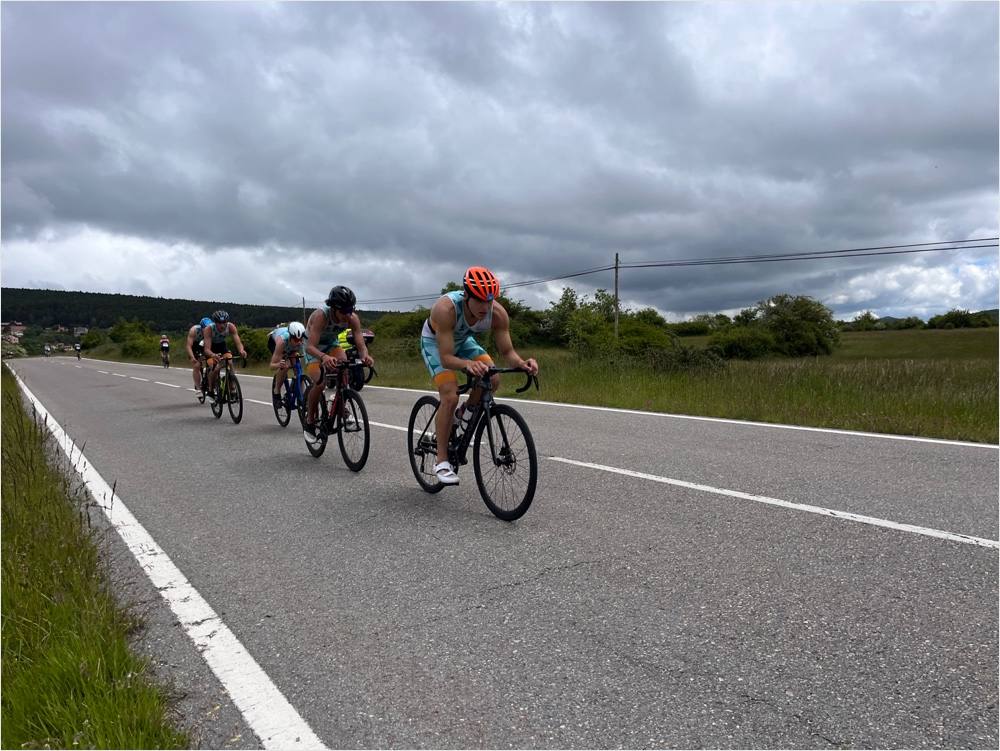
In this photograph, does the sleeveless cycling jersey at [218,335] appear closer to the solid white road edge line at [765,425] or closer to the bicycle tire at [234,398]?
the bicycle tire at [234,398]

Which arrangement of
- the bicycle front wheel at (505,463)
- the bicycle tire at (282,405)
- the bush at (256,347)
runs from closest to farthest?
the bicycle front wheel at (505,463) → the bicycle tire at (282,405) → the bush at (256,347)

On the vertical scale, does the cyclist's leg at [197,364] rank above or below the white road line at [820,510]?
above

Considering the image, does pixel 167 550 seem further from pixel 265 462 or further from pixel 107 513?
pixel 265 462

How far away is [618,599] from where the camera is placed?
328 centimetres

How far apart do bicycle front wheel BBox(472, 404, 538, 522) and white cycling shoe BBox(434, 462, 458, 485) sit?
251 mm

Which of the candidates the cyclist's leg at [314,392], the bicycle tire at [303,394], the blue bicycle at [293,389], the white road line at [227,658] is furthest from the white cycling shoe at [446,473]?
the blue bicycle at [293,389]

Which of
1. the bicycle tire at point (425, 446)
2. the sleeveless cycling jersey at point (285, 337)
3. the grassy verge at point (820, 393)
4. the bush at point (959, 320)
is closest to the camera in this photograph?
the bicycle tire at point (425, 446)

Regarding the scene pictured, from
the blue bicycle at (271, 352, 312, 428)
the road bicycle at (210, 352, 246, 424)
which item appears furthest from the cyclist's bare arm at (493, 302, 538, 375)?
the road bicycle at (210, 352, 246, 424)

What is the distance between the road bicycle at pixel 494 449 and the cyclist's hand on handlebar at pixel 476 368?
46mm

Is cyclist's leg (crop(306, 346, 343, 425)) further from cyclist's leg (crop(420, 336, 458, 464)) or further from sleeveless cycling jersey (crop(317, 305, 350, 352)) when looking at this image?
cyclist's leg (crop(420, 336, 458, 464))

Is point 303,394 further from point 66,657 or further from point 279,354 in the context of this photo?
point 66,657

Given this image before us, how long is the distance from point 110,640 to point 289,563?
4.36ft

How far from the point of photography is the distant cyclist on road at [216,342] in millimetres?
11463

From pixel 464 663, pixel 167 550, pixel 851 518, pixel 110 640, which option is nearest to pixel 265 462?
pixel 167 550
